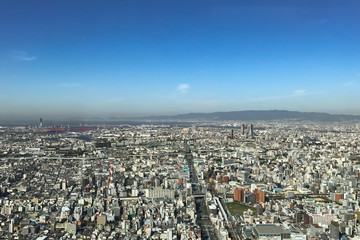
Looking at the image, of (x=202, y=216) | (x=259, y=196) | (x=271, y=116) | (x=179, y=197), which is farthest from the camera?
(x=271, y=116)

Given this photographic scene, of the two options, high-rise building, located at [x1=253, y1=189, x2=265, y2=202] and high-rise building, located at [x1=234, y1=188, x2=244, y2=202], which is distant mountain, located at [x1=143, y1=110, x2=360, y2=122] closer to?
high-rise building, located at [x1=253, y1=189, x2=265, y2=202]

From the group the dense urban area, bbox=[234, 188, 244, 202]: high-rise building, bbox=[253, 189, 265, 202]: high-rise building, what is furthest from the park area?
bbox=[253, 189, 265, 202]: high-rise building

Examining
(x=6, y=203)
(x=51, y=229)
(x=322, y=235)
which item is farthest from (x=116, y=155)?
(x=322, y=235)

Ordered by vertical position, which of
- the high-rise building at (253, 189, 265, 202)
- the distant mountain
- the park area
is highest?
the distant mountain

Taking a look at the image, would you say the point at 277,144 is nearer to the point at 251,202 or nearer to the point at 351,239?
the point at 251,202

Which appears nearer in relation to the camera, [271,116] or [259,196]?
[259,196]

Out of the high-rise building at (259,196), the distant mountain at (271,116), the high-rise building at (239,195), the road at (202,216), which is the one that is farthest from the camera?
the distant mountain at (271,116)

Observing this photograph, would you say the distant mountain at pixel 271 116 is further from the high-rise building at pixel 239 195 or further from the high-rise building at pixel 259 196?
the high-rise building at pixel 239 195

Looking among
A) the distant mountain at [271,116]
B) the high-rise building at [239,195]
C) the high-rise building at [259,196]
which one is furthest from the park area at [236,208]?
the distant mountain at [271,116]

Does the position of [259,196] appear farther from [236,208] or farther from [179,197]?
[179,197]

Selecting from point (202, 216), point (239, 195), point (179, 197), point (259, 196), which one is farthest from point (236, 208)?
point (179, 197)

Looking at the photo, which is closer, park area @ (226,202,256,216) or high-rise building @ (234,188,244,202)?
park area @ (226,202,256,216)
